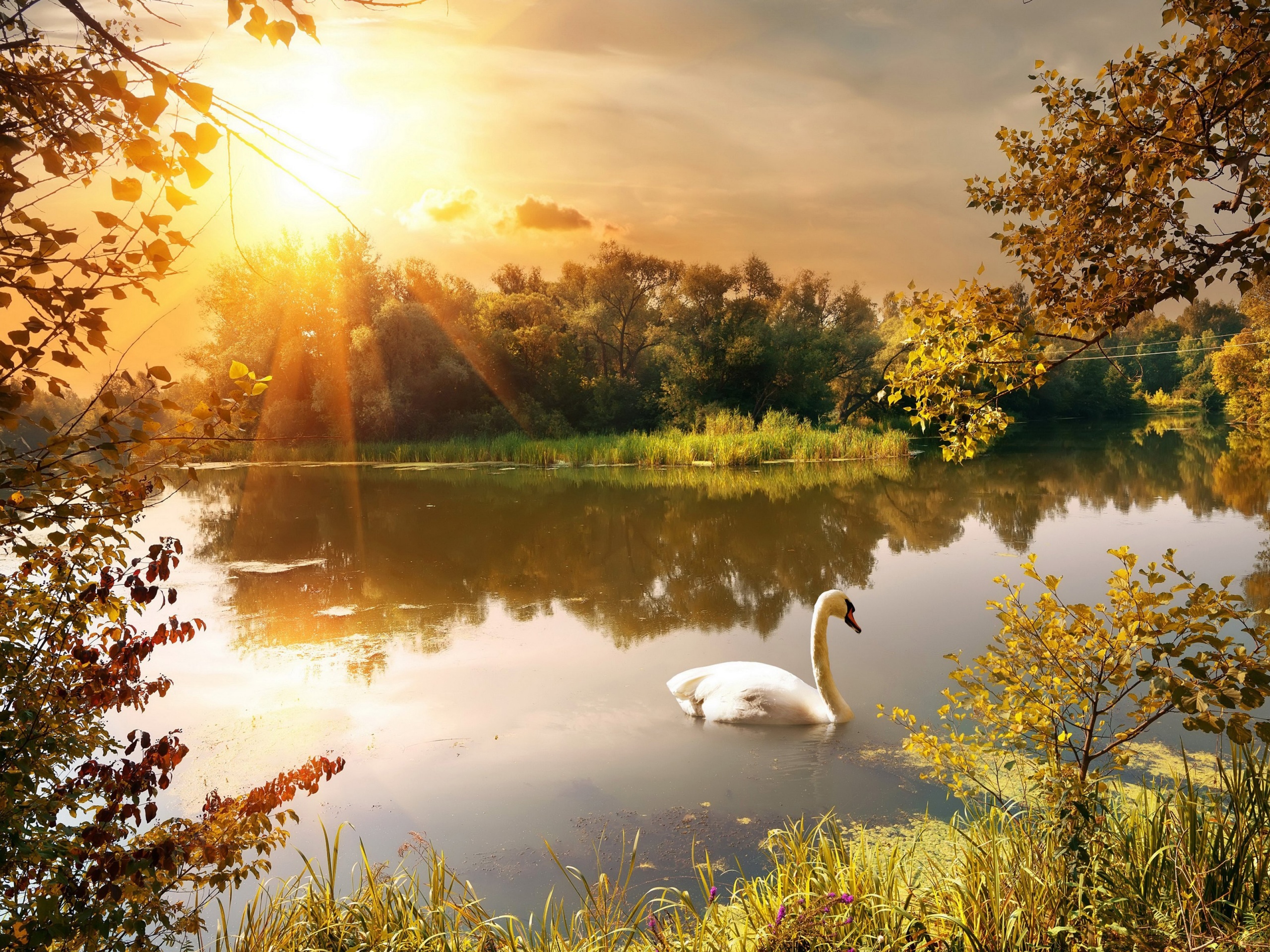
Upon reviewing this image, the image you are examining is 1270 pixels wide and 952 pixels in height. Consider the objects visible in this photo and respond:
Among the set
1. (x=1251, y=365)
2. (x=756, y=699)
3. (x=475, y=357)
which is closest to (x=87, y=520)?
(x=756, y=699)

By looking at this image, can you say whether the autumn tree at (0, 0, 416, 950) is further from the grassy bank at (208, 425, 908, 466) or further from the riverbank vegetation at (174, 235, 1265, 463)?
the riverbank vegetation at (174, 235, 1265, 463)

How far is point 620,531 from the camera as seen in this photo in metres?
11.8

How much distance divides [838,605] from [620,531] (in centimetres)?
662

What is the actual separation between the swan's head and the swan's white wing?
556 mm

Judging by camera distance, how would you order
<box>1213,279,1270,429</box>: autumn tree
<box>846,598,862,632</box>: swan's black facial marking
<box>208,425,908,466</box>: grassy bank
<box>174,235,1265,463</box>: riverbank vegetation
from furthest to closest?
<box>174,235,1265,463</box>: riverbank vegetation, <box>1213,279,1270,429</box>: autumn tree, <box>208,425,908,466</box>: grassy bank, <box>846,598,862,632</box>: swan's black facial marking

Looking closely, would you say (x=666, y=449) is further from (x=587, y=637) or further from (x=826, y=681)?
(x=826, y=681)

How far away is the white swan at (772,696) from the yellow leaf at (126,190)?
426cm

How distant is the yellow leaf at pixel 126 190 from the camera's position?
1445 millimetres

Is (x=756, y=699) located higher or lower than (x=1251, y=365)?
lower

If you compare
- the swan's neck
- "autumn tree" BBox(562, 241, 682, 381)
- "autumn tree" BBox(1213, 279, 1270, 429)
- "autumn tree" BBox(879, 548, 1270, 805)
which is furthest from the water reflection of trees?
"autumn tree" BBox(562, 241, 682, 381)

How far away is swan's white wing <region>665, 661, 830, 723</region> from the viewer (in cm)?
485

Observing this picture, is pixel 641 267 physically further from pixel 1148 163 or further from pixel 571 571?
pixel 1148 163

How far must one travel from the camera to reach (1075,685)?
2.58 metres

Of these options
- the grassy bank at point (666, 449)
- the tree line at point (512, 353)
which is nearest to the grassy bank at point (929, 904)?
the grassy bank at point (666, 449)
